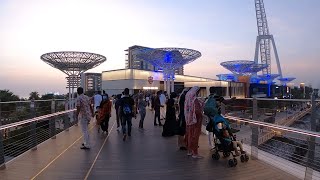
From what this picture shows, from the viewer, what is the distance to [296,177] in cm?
701

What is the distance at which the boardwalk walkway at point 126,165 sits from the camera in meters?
7.24

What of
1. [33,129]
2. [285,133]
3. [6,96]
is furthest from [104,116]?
[6,96]

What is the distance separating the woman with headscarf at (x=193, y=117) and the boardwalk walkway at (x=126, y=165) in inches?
12.0

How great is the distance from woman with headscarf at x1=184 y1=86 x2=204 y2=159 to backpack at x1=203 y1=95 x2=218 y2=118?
272mm

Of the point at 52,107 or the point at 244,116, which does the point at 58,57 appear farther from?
the point at 244,116

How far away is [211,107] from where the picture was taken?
885 centimetres

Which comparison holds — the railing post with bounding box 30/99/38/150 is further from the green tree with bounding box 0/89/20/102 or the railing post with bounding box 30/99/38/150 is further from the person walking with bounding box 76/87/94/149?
the green tree with bounding box 0/89/20/102

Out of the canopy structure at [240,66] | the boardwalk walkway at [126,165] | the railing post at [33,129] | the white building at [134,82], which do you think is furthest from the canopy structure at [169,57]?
the railing post at [33,129]

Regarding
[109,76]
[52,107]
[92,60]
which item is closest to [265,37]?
[109,76]

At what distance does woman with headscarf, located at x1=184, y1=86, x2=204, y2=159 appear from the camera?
9.16 meters

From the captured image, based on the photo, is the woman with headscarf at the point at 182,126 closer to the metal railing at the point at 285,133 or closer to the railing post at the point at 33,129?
the metal railing at the point at 285,133

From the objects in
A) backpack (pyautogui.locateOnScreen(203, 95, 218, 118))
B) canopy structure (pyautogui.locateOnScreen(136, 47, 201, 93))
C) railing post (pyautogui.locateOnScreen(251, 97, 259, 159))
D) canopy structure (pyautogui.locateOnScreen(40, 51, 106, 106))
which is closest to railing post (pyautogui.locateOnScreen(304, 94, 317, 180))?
railing post (pyautogui.locateOnScreen(251, 97, 259, 159))

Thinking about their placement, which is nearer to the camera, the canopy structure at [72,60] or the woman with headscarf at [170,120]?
the woman with headscarf at [170,120]

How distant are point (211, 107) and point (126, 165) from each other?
2278 millimetres
